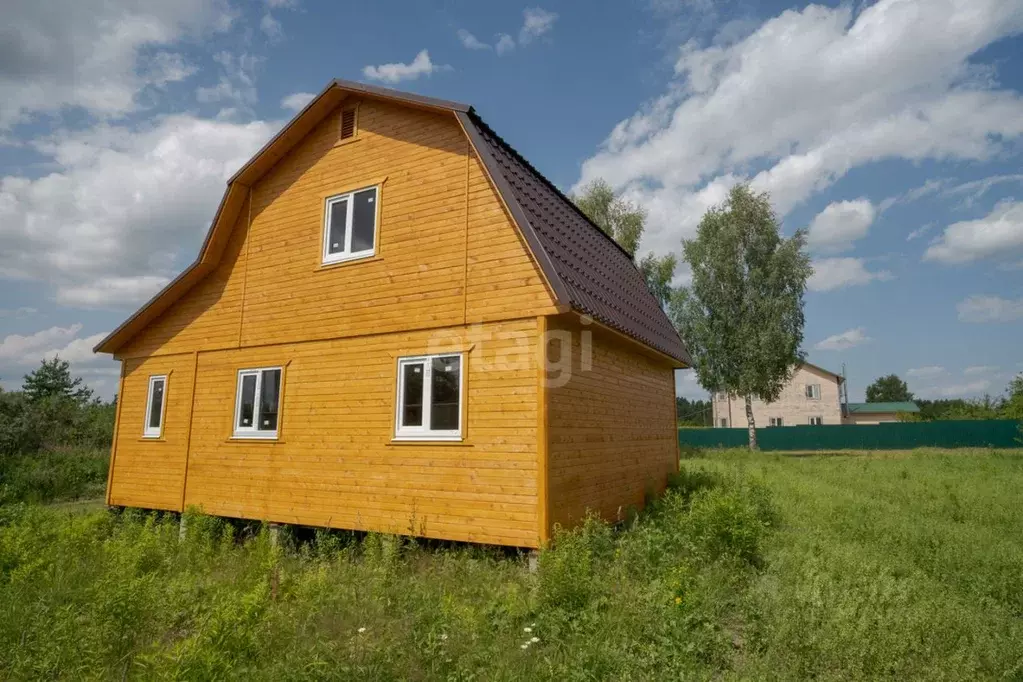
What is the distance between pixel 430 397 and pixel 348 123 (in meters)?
5.76

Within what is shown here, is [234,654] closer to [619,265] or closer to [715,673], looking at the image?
[715,673]

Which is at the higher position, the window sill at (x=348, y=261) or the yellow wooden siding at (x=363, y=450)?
the window sill at (x=348, y=261)

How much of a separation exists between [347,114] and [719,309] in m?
28.1

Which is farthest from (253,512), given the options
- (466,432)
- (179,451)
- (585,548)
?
(585,548)

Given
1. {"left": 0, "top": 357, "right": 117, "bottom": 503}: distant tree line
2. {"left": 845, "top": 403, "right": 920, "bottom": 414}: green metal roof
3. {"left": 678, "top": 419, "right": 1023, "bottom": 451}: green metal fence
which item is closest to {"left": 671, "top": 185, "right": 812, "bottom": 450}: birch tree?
{"left": 678, "top": 419, "right": 1023, "bottom": 451}: green metal fence

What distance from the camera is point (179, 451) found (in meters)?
12.5

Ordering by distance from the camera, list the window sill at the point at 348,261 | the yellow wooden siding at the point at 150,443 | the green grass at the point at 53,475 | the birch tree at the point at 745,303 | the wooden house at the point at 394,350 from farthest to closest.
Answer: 1. the birch tree at the point at 745,303
2. the green grass at the point at 53,475
3. the yellow wooden siding at the point at 150,443
4. the window sill at the point at 348,261
5. the wooden house at the point at 394,350

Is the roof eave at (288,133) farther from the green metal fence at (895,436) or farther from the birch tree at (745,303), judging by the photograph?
the green metal fence at (895,436)

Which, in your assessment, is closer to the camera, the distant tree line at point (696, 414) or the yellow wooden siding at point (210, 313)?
the yellow wooden siding at point (210, 313)

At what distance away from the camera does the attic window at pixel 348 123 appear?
11.3 m

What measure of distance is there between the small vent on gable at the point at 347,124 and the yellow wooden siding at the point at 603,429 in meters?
5.83

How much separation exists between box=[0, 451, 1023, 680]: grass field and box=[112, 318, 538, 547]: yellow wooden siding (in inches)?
23.3

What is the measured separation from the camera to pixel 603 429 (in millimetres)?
10203

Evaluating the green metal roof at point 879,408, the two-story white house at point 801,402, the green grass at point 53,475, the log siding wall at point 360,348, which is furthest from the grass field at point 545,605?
the green metal roof at point 879,408
